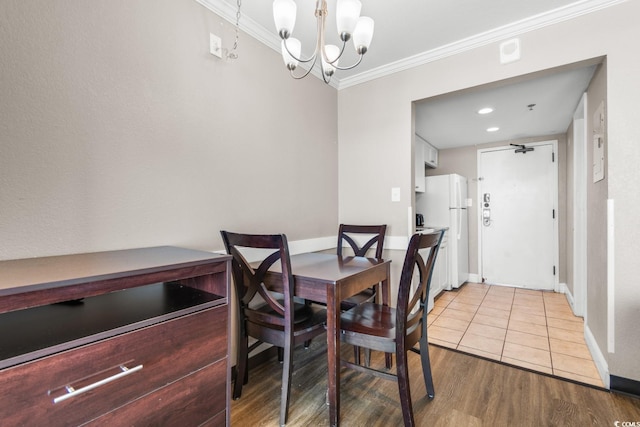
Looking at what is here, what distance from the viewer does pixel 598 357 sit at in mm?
1966

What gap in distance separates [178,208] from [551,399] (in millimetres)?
2397

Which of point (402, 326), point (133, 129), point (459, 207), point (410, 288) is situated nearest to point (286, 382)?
point (402, 326)

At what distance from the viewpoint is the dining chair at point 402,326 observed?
4.50ft

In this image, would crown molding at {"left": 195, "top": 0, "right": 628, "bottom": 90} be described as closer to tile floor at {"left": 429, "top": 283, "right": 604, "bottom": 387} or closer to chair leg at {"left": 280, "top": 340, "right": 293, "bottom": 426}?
chair leg at {"left": 280, "top": 340, "right": 293, "bottom": 426}

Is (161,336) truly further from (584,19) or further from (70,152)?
(584,19)

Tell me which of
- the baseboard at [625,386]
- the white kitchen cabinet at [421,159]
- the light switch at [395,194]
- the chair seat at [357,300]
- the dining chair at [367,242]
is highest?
the white kitchen cabinet at [421,159]

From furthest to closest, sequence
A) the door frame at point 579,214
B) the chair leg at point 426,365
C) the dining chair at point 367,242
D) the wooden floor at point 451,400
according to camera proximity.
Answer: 1. the door frame at point 579,214
2. the dining chair at point 367,242
3. the chair leg at point 426,365
4. the wooden floor at point 451,400

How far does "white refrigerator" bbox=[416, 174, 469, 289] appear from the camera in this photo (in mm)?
4043

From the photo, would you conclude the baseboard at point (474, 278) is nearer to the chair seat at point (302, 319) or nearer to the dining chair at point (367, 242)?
the dining chair at point (367, 242)

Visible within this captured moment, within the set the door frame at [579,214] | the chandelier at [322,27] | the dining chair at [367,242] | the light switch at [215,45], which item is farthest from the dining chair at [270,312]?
the door frame at [579,214]

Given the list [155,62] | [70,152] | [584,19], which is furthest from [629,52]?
[70,152]

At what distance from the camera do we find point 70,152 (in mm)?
1229

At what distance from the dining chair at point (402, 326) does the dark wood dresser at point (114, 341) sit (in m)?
0.67

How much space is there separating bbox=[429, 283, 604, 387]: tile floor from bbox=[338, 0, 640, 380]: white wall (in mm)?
371
